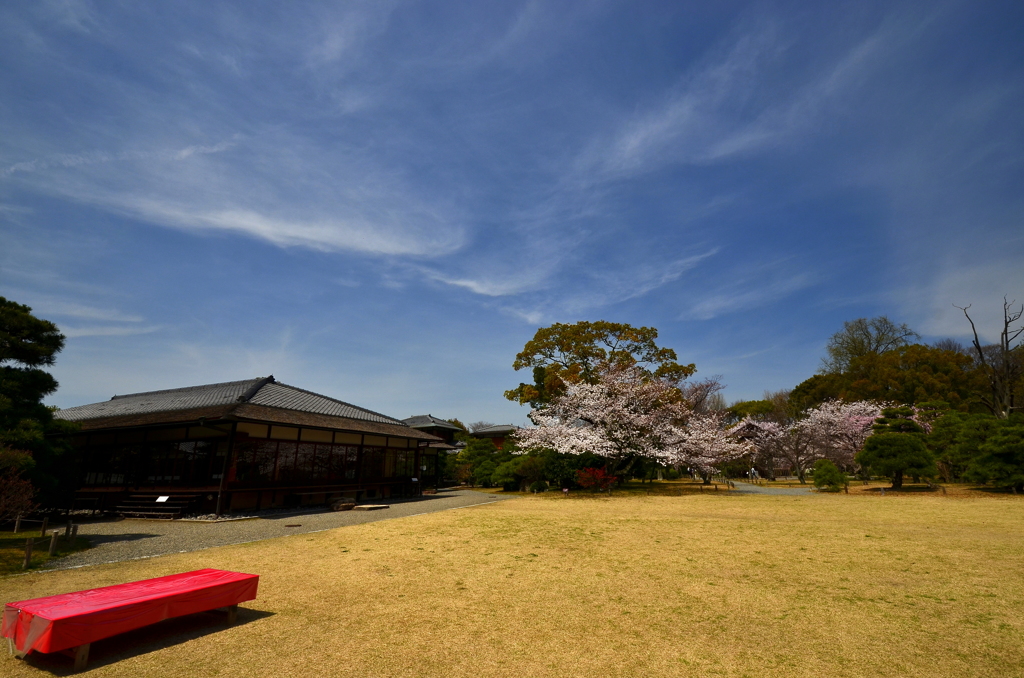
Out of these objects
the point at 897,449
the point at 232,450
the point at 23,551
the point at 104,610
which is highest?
the point at 897,449

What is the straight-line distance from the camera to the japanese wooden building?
1540 cm

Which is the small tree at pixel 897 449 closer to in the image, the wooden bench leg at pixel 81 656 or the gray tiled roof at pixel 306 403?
the gray tiled roof at pixel 306 403

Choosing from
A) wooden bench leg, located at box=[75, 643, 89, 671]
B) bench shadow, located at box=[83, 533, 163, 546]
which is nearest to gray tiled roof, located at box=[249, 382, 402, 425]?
bench shadow, located at box=[83, 533, 163, 546]

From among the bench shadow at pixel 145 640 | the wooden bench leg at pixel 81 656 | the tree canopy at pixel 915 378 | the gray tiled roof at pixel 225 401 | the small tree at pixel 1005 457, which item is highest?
the tree canopy at pixel 915 378

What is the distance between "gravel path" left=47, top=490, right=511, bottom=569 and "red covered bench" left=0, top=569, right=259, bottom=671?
443 cm

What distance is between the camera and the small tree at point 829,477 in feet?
75.2

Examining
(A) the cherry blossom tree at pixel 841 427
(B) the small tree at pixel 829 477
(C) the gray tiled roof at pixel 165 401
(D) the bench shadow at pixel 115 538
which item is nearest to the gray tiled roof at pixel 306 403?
(C) the gray tiled roof at pixel 165 401

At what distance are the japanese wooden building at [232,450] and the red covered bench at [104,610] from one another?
1034 cm

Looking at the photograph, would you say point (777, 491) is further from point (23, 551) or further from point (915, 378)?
point (23, 551)

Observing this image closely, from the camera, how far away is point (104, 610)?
4203 millimetres

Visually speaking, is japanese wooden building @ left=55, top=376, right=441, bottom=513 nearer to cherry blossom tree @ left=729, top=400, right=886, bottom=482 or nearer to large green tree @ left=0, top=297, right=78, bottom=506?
large green tree @ left=0, top=297, right=78, bottom=506

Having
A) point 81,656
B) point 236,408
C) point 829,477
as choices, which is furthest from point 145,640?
point 829,477

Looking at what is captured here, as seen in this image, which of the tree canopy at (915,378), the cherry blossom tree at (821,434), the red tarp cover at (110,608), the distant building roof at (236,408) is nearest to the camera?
the red tarp cover at (110,608)

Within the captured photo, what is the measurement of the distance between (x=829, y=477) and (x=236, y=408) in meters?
26.1
